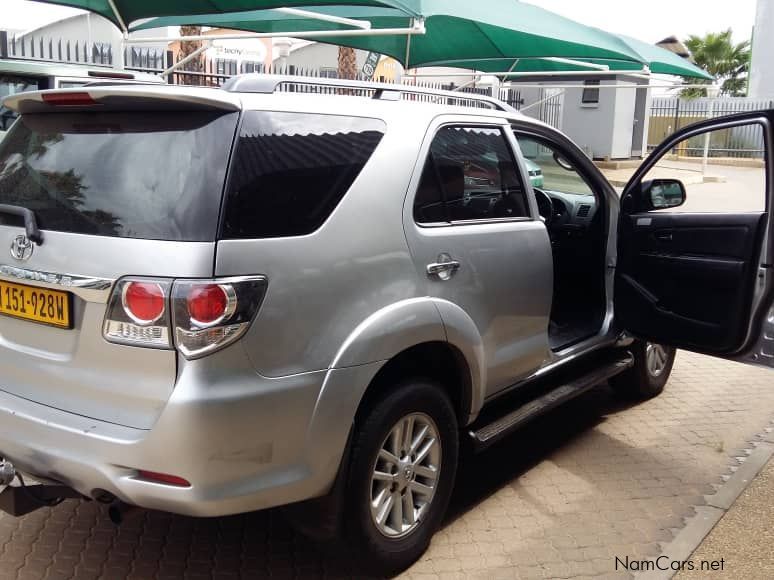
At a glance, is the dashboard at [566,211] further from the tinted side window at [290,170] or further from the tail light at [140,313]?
the tail light at [140,313]

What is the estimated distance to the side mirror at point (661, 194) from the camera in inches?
174

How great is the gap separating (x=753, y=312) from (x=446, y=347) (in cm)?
164

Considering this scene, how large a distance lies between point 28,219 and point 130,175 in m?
0.43

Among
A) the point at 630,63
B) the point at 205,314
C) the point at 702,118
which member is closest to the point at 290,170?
the point at 205,314

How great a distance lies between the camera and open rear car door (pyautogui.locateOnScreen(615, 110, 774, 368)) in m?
3.81

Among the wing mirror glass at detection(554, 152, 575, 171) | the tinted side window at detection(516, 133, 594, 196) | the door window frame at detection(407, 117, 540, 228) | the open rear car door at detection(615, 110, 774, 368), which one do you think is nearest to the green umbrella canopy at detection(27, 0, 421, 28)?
the tinted side window at detection(516, 133, 594, 196)

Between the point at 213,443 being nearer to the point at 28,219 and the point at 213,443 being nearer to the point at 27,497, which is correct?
the point at 27,497

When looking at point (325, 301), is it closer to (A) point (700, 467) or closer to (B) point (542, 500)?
(B) point (542, 500)

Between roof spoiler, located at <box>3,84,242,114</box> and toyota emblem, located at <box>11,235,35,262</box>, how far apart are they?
0.52 meters

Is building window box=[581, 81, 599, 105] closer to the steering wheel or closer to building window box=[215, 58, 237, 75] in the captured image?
building window box=[215, 58, 237, 75]

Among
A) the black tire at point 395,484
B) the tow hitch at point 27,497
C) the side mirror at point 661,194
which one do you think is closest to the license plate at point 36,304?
the tow hitch at point 27,497

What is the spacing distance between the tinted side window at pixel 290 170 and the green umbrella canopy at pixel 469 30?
5.67 metres

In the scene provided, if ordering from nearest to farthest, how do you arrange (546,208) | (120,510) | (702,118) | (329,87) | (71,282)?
1. (71,282)
2. (120,510)
3. (329,87)
4. (546,208)
5. (702,118)

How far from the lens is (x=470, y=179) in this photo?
3.67 metres
